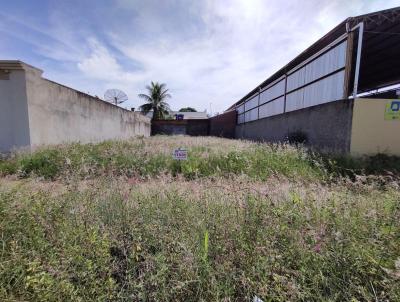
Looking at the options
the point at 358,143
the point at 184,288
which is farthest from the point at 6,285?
the point at 358,143

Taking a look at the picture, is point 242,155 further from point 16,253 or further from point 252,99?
point 252,99

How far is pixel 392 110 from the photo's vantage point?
7914 mm

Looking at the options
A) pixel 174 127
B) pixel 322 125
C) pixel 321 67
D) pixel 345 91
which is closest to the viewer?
pixel 345 91

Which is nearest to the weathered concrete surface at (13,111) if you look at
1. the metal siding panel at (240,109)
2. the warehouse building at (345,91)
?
the warehouse building at (345,91)

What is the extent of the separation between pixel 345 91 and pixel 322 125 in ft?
5.89

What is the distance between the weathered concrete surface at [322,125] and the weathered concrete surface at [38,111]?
428 inches

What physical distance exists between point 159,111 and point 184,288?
35808 millimetres

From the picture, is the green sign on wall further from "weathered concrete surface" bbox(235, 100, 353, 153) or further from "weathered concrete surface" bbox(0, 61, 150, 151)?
"weathered concrete surface" bbox(0, 61, 150, 151)

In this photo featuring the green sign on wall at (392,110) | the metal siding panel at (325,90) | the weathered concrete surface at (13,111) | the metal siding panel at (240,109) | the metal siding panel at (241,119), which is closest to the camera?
the green sign on wall at (392,110)

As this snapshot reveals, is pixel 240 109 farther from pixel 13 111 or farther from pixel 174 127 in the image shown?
pixel 13 111

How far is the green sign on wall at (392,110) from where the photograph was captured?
311 inches

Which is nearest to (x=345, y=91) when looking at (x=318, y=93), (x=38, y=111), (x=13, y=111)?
(x=318, y=93)

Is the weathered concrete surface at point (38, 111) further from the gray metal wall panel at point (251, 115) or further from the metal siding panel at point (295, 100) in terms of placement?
the gray metal wall panel at point (251, 115)

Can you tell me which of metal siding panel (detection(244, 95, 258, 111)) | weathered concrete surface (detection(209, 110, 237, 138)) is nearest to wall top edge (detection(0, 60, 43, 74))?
metal siding panel (detection(244, 95, 258, 111))
